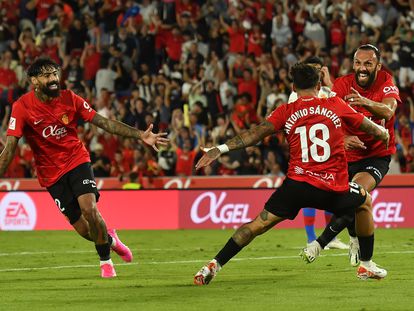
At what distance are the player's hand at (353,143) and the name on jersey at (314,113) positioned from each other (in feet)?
4.75

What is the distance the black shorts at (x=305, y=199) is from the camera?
1113 cm

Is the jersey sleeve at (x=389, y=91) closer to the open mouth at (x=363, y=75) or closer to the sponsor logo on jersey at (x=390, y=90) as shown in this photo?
the sponsor logo on jersey at (x=390, y=90)

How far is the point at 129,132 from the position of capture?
12.3 m

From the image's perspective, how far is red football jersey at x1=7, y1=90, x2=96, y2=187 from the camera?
41.9 feet

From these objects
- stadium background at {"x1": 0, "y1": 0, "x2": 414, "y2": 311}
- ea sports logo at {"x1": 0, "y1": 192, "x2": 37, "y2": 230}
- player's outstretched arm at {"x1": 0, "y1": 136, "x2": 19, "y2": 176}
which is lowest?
ea sports logo at {"x1": 0, "y1": 192, "x2": 37, "y2": 230}

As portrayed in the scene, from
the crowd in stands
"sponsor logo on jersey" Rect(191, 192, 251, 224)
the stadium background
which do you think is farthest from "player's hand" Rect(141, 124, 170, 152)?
the crowd in stands

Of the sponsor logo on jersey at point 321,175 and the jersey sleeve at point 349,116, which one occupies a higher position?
the jersey sleeve at point 349,116

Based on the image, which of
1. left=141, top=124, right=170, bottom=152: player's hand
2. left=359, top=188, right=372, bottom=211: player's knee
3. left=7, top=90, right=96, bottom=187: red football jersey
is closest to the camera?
left=359, top=188, right=372, bottom=211: player's knee

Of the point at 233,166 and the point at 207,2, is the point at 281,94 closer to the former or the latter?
the point at 233,166

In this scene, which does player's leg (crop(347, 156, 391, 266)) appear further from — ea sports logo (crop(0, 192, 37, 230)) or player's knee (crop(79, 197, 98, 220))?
ea sports logo (crop(0, 192, 37, 230))

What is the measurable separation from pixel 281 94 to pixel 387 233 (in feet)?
18.6

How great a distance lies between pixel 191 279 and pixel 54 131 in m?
2.34

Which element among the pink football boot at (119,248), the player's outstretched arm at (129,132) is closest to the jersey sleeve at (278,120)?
the player's outstretched arm at (129,132)

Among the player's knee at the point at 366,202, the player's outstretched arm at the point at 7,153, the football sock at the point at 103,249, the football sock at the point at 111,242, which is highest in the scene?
the player's knee at the point at 366,202
